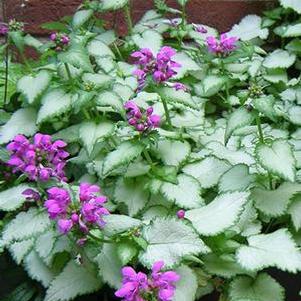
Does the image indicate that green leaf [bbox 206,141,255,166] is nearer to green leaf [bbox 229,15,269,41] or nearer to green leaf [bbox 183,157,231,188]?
green leaf [bbox 183,157,231,188]

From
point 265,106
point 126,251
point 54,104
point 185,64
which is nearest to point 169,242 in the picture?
point 126,251

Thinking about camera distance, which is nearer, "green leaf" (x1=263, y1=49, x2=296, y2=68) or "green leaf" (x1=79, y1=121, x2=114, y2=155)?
"green leaf" (x1=79, y1=121, x2=114, y2=155)

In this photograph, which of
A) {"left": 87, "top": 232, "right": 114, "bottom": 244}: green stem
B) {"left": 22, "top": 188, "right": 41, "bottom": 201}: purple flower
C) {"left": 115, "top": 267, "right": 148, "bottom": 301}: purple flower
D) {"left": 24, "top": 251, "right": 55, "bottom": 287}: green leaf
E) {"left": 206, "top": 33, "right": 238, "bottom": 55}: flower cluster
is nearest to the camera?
{"left": 115, "top": 267, "right": 148, "bottom": 301}: purple flower

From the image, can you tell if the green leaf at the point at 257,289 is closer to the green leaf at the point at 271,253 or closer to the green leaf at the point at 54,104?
the green leaf at the point at 271,253

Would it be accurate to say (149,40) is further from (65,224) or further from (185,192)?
(65,224)

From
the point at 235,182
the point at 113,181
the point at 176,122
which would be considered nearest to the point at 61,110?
the point at 113,181

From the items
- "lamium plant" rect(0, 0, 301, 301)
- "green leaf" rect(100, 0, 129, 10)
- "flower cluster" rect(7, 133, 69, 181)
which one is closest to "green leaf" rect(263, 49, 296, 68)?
"lamium plant" rect(0, 0, 301, 301)

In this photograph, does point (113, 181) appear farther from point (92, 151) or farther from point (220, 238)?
point (220, 238)
